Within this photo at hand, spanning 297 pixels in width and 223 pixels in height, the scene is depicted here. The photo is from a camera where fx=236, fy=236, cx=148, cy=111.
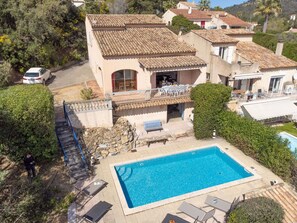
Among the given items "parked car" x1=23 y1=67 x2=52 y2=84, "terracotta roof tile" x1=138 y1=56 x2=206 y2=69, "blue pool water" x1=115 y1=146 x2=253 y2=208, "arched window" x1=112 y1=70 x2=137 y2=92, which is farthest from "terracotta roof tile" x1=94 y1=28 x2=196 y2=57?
"blue pool water" x1=115 y1=146 x2=253 y2=208

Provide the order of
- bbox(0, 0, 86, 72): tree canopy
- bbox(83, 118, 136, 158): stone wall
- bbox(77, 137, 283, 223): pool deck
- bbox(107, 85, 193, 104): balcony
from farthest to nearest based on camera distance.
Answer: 1. bbox(0, 0, 86, 72): tree canopy
2. bbox(107, 85, 193, 104): balcony
3. bbox(83, 118, 136, 158): stone wall
4. bbox(77, 137, 283, 223): pool deck

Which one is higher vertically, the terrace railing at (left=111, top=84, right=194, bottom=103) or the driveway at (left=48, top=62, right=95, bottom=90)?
the terrace railing at (left=111, top=84, right=194, bottom=103)

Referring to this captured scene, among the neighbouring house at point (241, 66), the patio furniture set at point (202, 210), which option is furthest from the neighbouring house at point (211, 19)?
the patio furniture set at point (202, 210)

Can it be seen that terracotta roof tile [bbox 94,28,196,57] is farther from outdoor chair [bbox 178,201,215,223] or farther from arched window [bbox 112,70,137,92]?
outdoor chair [bbox 178,201,215,223]

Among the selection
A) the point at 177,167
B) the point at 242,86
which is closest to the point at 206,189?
the point at 177,167

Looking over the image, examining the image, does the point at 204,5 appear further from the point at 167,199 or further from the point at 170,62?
the point at 167,199

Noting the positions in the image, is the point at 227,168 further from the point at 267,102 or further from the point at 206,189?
the point at 267,102

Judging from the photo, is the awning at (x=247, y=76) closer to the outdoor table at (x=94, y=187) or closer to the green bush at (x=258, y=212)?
the green bush at (x=258, y=212)

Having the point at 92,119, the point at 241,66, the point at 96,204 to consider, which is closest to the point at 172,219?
the point at 96,204
